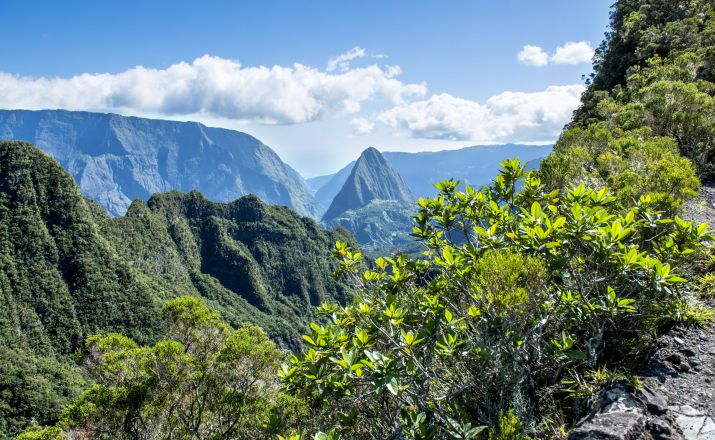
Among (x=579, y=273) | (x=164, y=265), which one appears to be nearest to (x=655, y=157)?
(x=579, y=273)

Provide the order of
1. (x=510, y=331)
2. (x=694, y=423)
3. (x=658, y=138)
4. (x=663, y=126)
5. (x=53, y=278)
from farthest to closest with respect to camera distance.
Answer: (x=53, y=278) → (x=663, y=126) → (x=658, y=138) → (x=510, y=331) → (x=694, y=423)

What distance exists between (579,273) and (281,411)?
553 centimetres

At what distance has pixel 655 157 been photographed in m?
8.88

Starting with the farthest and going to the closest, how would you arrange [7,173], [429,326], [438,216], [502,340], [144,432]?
[7,173] < [144,432] < [438,216] < [429,326] < [502,340]

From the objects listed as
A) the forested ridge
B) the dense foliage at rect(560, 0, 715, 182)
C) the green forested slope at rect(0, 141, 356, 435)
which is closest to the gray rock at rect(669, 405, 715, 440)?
the forested ridge

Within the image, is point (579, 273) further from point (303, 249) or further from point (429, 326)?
point (303, 249)

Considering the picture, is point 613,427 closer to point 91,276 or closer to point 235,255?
point 91,276

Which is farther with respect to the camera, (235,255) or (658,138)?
(235,255)

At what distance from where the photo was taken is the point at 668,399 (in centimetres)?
308

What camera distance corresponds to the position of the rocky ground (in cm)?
278

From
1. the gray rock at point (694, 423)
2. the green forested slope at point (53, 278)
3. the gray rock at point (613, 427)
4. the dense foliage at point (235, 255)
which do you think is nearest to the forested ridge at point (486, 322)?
the gray rock at point (613, 427)

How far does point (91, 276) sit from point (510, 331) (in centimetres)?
10396

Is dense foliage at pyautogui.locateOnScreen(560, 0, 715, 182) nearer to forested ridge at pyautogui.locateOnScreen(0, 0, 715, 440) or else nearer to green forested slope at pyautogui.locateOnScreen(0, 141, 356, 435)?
forested ridge at pyautogui.locateOnScreen(0, 0, 715, 440)

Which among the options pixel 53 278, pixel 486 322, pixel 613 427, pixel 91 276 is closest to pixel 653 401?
pixel 613 427
